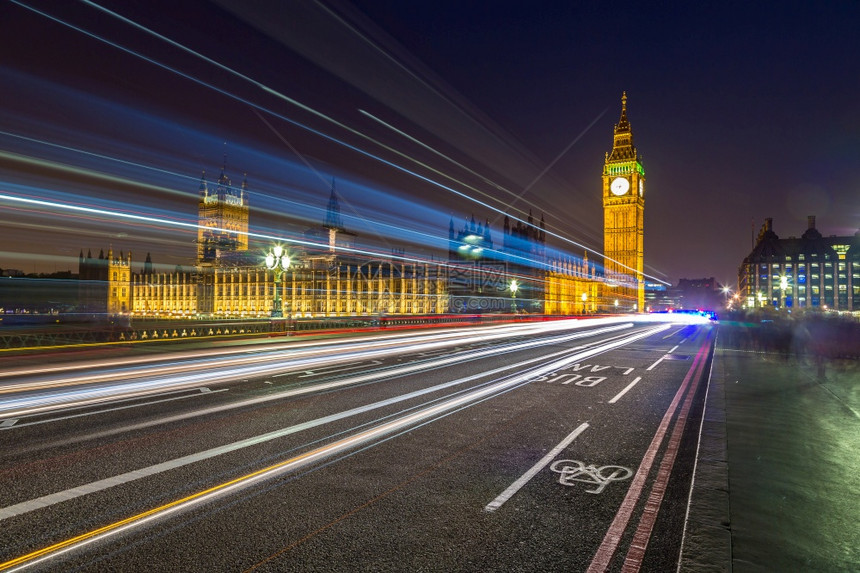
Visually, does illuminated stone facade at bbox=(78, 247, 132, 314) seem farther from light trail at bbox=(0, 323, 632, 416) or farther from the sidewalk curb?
the sidewalk curb

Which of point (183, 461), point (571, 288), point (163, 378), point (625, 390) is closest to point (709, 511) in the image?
point (183, 461)

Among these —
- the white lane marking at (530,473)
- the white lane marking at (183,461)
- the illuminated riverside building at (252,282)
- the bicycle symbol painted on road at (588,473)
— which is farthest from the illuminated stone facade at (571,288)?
the bicycle symbol painted on road at (588,473)

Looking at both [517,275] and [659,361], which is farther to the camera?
[517,275]

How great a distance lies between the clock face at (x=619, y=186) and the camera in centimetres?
14461

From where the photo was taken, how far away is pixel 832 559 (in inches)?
157

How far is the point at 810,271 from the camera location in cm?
13650

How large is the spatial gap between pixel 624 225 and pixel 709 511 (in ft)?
492

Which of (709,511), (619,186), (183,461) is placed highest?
(619,186)

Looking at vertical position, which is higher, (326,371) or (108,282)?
(108,282)

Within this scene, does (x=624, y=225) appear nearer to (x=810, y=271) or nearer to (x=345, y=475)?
(x=810, y=271)

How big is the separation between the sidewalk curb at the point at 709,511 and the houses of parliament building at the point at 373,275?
273 ft

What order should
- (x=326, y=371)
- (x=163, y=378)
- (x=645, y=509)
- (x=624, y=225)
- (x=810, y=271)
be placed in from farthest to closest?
(x=624, y=225)
(x=810, y=271)
(x=326, y=371)
(x=163, y=378)
(x=645, y=509)

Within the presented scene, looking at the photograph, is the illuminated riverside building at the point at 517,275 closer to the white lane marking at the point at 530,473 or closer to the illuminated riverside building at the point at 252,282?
the illuminated riverside building at the point at 252,282

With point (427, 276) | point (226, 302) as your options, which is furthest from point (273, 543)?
point (226, 302)
